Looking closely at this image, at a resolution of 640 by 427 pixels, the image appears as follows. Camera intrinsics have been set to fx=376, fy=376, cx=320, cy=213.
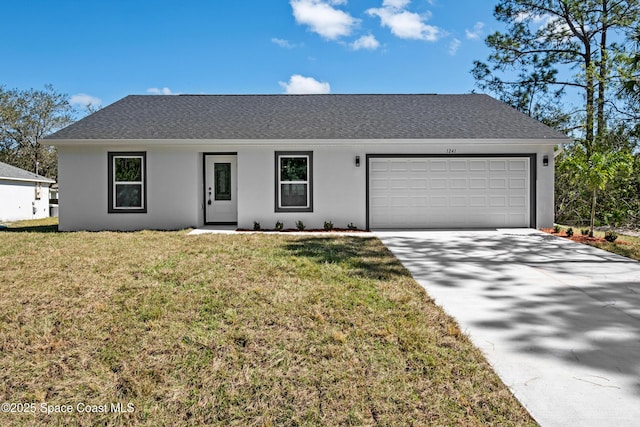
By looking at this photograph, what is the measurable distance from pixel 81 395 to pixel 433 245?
715 cm

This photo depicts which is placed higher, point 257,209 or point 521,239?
point 257,209

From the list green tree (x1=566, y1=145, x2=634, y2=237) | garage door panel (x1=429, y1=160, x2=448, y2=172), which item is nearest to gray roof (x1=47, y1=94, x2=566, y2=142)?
garage door panel (x1=429, y1=160, x2=448, y2=172)

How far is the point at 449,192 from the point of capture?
11367mm

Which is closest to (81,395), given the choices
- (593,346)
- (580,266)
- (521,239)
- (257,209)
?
(593,346)

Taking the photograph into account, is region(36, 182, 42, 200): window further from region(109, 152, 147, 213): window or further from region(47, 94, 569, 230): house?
region(109, 152, 147, 213): window

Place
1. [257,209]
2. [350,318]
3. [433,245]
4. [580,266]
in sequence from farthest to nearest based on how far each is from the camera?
[257,209] < [433,245] < [580,266] < [350,318]

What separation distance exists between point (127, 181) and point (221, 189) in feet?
8.96

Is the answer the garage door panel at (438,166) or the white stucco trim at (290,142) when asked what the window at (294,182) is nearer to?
the white stucco trim at (290,142)

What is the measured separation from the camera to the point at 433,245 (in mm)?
8359

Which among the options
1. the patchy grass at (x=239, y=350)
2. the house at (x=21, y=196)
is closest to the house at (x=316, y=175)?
the patchy grass at (x=239, y=350)

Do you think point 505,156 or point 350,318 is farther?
point 505,156

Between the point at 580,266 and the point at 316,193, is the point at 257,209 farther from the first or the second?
the point at 580,266

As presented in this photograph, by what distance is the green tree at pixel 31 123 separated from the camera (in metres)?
29.8

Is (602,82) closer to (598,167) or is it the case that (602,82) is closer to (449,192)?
(598,167)
